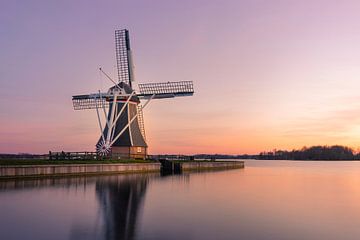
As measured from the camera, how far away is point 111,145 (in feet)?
140

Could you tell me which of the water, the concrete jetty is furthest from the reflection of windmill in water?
the concrete jetty

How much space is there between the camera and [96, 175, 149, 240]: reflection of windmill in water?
531 inches

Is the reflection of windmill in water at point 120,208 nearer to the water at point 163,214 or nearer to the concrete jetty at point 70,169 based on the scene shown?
the water at point 163,214

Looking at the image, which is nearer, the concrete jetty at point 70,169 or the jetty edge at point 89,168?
the concrete jetty at point 70,169

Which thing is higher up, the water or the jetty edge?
the jetty edge

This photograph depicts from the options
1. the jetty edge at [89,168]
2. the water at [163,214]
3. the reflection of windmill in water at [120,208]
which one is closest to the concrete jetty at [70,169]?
the jetty edge at [89,168]

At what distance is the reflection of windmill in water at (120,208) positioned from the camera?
44.2ft

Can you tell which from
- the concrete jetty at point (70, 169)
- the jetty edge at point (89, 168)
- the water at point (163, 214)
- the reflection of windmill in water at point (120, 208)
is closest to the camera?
the reflection of windmill in water at point (120, 208)

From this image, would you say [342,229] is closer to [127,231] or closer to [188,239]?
[188,239]

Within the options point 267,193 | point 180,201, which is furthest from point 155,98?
point 180,201

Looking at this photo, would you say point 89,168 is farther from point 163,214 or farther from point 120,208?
point 163,214

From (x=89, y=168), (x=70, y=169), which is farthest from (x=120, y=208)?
A: (x=89, y=168)

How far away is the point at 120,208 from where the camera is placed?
60.0ft

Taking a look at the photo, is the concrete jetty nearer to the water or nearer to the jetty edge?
the jetty edge
